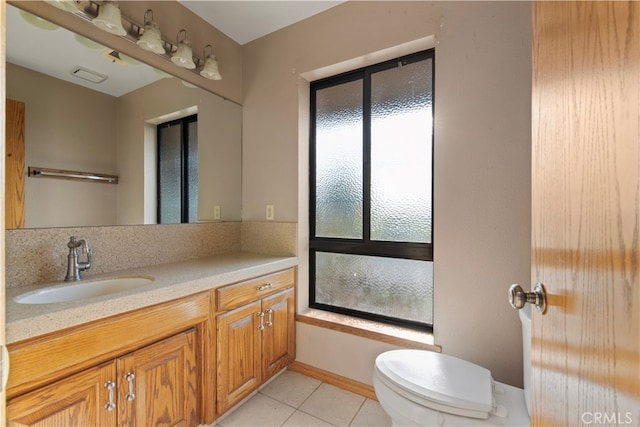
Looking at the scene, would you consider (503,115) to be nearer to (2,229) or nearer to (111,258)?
Answer: (2,229)

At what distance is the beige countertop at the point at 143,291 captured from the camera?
824mm

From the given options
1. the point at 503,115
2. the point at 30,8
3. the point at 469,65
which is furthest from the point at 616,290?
the point at 30,8

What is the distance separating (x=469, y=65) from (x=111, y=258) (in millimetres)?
2123

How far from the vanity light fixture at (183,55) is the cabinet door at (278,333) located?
5.04 feet

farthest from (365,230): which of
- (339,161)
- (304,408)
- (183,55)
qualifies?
(183,55)

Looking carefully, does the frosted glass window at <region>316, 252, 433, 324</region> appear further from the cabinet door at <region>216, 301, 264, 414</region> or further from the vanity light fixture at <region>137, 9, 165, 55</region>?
the vanity light fixture at <region>137, 9, 165, 55</region>

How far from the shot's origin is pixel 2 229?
0.42 meters

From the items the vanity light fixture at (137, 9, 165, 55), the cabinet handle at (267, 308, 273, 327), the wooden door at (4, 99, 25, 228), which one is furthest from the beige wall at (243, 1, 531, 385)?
the wooden door at (4, 99, 25, 228)

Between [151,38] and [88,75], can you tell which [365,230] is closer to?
[151,38]

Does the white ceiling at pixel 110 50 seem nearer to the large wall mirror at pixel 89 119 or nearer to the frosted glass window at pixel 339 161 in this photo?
the large wall mirror at pixel 89 119

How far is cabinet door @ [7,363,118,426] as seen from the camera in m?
0.81

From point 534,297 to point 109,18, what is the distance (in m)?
2.00

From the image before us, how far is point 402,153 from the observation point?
5.68ft

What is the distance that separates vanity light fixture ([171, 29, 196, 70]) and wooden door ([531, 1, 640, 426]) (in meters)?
1.75
